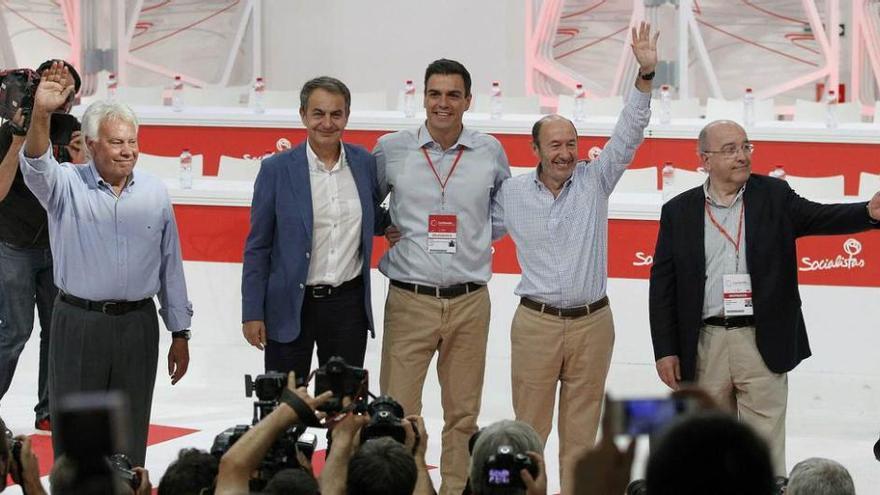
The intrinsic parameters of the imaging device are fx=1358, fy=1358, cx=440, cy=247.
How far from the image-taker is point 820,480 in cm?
259

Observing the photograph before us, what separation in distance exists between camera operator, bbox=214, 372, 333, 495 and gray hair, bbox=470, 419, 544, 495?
1.07 feet

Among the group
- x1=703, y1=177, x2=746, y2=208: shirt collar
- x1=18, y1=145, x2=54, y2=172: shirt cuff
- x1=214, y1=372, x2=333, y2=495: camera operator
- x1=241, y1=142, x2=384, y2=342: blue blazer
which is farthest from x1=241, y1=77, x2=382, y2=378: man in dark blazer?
x1=214, y1=372, x2=333, y2=495: camera operator

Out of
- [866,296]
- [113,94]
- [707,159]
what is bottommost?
[866,296]

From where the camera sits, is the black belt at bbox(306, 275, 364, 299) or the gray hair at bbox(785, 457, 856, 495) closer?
the gray hair at bbox(785, 457, 856, 495)

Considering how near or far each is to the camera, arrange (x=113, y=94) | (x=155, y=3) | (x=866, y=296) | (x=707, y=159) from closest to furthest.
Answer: (x=707, y=159), (x=866, y=296), (x=113, y=94), (x=155, y=3)

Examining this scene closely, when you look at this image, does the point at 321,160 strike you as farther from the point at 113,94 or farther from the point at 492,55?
the point at 492,55

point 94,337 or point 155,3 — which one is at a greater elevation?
point 155,3

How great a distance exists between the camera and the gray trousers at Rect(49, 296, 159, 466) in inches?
159

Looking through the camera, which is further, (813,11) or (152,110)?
(813,11)

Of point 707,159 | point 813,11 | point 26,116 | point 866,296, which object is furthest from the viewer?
point 813,11

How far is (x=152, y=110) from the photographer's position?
811 cm

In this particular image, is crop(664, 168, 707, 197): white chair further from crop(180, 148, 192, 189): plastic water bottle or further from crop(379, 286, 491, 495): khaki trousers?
crop(180, 148, 192, 189): plastic water bottle

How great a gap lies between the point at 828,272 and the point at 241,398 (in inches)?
110

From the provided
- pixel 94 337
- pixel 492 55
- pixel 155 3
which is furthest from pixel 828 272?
pixel 155 3
